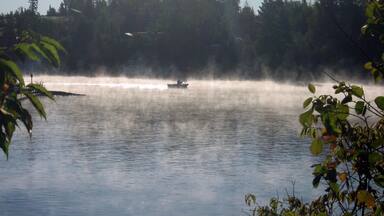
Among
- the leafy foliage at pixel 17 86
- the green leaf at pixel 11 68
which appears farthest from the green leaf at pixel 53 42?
the green leaf at pixel 11 68

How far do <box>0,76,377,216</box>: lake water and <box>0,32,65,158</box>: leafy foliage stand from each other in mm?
24059

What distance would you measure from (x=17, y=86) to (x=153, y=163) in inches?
2204

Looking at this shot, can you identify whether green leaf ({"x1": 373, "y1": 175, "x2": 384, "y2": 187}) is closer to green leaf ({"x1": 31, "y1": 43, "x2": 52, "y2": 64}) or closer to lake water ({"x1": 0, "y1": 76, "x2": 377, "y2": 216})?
green leaf ({"x1": 31, "y1": 43, "x2": 52, "y2": 64})

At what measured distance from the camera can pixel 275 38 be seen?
198 meters

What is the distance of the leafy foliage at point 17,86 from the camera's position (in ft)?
14.7

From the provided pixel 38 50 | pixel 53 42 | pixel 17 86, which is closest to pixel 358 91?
pixel 53 42

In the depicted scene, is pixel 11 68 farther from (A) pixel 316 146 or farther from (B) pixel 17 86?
(A) pixel 316 146

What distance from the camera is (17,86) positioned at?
15.2 ft

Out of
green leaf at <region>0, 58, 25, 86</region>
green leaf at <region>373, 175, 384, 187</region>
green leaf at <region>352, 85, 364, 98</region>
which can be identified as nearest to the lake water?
green leaf at <region>373, 175, 384, 187</region>

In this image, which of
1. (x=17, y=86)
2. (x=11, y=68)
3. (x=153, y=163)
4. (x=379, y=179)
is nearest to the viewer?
(x=11, y=68)

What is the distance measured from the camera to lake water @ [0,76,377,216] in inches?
1713

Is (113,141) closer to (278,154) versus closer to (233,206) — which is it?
(278,154)

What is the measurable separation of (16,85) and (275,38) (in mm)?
196379

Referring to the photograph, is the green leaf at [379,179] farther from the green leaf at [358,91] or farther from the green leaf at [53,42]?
the green leaf at [53,42]
